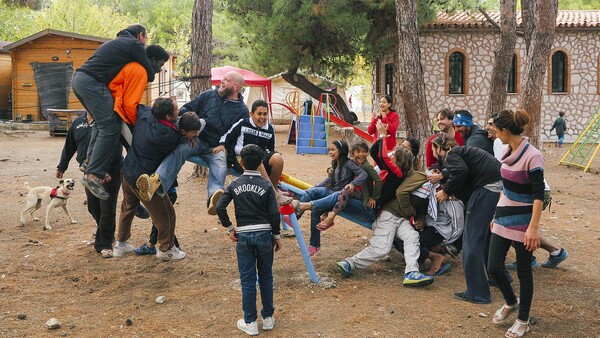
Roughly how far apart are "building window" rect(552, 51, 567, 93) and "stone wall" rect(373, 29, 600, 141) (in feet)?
0.76

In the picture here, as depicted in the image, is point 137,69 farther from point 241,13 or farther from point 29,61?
point 29,61

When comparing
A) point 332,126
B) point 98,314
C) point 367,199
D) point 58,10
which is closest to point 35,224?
point 98,314

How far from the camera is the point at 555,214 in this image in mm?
10133

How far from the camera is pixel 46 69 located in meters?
26.9

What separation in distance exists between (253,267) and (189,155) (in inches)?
76.1

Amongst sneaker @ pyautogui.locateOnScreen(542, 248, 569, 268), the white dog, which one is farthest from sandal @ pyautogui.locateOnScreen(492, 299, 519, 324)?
the white dog

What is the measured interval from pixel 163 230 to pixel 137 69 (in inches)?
65.1

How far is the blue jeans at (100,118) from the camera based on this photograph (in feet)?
21.9

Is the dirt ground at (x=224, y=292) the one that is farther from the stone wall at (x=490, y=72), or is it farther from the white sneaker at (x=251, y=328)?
the stone wall at (x=490, y=72)

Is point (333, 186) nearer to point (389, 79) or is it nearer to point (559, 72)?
point (389, 79)

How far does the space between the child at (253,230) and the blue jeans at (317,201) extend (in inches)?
58.6

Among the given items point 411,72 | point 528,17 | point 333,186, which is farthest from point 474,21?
point 333,186

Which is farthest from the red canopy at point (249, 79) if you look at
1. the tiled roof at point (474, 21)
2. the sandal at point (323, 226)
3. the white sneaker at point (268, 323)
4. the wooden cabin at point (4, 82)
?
the white sneaker at point (268, 323)

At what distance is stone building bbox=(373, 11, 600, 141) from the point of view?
84.2 feet
